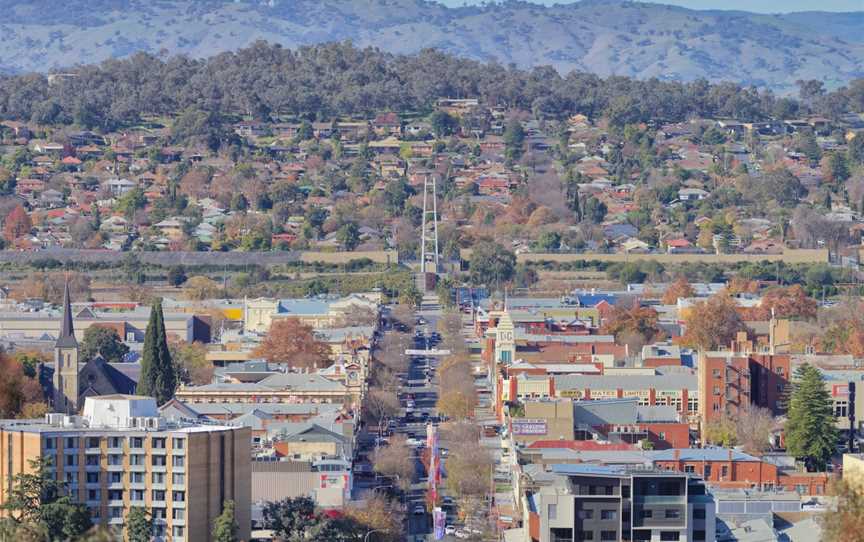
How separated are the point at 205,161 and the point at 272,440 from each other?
80.6 m

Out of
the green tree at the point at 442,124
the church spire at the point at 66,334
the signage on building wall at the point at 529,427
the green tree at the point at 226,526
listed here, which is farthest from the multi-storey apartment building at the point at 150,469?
the green tree at the point at 442,124

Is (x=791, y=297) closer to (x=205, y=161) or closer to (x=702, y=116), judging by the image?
(x=205, y=161)

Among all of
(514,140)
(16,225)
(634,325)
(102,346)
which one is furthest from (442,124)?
(102,346)

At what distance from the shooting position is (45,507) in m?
38.8

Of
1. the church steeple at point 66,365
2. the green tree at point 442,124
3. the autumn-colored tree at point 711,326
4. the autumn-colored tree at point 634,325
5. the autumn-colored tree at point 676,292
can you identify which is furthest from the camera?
the green tree at point 442,124

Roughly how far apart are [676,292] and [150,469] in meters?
50.9

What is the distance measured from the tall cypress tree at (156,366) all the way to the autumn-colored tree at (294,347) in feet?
30.7

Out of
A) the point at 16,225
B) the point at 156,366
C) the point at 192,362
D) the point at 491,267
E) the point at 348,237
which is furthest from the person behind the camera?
the point at 16,225

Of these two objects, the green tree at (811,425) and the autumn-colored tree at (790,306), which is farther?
the autumn-colored tree at (790,306)

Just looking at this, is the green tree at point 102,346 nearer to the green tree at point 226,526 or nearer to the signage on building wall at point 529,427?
the signage on building wall at point 529,427

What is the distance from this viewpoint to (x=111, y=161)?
431 ft

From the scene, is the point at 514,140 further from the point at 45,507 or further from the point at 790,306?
the point at 45,507

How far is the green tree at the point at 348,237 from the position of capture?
349 feet

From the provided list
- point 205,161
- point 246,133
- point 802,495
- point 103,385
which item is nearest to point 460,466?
point 802,495
